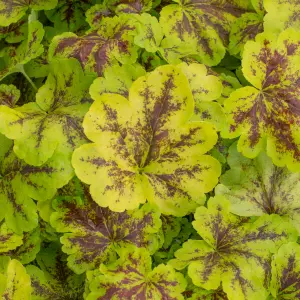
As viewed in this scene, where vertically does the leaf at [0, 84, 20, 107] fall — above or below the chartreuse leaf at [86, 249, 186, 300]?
above

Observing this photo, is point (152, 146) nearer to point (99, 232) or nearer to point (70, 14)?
A: point (99, 232)

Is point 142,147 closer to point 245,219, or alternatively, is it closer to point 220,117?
point 220,117

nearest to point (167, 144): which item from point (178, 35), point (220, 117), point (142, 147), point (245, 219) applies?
point (142, 147)

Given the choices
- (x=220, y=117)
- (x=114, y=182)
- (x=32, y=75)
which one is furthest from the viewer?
(x=32, y=75)

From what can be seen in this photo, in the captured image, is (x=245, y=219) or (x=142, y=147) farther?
(x=245, y=219)

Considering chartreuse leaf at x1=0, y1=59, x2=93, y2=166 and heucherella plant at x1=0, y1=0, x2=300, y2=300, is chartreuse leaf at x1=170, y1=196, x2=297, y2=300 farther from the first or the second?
chartreuse leaf at x1=0, y1=59, x2=93, y2=166

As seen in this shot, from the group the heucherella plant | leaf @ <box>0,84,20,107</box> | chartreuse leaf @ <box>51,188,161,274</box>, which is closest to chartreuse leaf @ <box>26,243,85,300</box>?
the heucherella plant
